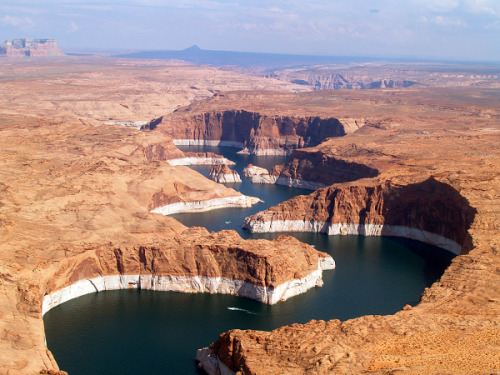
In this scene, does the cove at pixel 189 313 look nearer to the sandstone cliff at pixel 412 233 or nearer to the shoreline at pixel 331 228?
the sandstone cliff at pixel 412 233

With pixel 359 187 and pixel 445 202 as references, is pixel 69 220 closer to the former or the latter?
pixel 359 187

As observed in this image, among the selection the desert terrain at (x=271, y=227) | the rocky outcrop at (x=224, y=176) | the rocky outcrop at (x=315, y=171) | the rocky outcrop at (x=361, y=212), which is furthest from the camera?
the rocky outcrop at (x=224, y=176)

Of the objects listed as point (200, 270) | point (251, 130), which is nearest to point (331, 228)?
point (200, 270)

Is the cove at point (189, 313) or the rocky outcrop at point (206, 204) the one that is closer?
the cove at point (189, 313)

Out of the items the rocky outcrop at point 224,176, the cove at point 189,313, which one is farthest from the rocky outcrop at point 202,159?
the cove at point 189,313

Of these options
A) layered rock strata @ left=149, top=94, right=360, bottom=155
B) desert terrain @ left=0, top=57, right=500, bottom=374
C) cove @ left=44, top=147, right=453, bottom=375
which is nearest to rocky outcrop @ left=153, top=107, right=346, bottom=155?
layered rock strata @ left=149, top=94, right=360, bottom=155

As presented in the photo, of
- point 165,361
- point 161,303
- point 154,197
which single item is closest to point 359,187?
point 154,197
